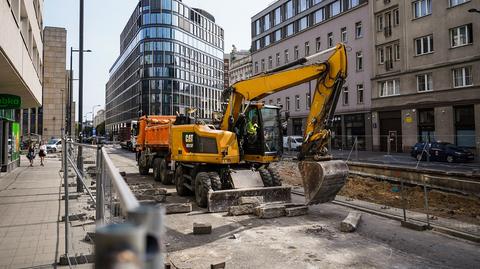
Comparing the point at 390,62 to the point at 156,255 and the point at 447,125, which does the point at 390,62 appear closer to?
the point at 447,125

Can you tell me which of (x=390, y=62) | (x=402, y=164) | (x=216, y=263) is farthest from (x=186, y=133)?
(x=390, y=62)

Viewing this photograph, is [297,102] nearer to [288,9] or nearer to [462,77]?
[288,9]

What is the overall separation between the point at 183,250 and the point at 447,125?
97.0 feet

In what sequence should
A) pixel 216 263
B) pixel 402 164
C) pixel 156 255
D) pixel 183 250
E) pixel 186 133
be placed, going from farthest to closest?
pixel 402 164, pixel 186 133, pixel 183 250, pixel 216 263, pixel 156 255

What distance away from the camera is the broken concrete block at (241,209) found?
10.5 m

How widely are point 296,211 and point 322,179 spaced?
1.72 metres

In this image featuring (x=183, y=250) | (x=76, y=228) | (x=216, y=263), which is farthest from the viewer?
(x=183, y=250)

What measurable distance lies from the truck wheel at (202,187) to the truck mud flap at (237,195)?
43 centimetres

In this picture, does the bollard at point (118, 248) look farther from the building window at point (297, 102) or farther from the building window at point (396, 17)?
the building window at point (297, 102)

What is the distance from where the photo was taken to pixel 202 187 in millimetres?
11539

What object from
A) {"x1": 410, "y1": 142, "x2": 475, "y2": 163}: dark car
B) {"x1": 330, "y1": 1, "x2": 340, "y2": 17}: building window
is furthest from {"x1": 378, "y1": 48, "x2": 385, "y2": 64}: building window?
{"x1": 410, "y1": 142, "x2": 475, "y2": 163}: dark car

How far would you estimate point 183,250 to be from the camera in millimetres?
7695

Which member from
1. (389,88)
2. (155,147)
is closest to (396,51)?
(389,88)

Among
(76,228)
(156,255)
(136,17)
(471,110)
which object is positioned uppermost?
(136,17)
